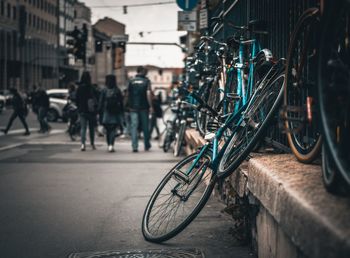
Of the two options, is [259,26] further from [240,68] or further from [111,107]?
[111,107]

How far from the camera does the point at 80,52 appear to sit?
26.6 metres

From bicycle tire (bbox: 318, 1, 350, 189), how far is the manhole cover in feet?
6.78

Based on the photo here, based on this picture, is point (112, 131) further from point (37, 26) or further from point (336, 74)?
point (37, 26)

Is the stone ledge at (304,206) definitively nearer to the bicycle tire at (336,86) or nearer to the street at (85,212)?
the bicycle tire at (336,86)

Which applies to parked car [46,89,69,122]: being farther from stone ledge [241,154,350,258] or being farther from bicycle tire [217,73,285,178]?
stone ledge [241,154,350,258]

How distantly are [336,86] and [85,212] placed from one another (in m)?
4.28

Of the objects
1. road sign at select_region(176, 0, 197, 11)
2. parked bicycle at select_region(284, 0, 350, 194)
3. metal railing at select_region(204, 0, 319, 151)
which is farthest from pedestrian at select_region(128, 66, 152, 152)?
parked bicycle at select_region(284, 0, 350, 194)

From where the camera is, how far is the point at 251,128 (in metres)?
5.04

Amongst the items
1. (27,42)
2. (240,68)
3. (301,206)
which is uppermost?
(27,42)

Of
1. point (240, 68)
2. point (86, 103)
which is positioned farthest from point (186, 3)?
point (240, 68)

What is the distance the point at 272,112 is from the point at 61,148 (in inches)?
486

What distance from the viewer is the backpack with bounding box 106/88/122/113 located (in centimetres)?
1587

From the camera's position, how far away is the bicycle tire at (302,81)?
12.1 feet

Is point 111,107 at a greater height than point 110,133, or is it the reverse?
point 111,107
